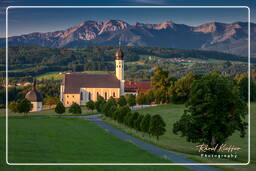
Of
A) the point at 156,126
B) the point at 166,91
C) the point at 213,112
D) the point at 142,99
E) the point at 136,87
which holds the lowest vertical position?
the point at 156,126

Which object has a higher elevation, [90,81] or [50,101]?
[90,81]

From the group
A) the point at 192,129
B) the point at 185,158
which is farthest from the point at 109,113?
the point at 185,158

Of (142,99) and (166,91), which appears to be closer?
(166,91)

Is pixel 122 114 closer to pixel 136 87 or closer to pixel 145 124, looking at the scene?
pixel 145 124

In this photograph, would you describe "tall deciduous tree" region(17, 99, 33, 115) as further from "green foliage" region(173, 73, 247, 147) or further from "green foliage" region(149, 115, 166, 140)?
"green foliage" region(173, 73, 247, 147)

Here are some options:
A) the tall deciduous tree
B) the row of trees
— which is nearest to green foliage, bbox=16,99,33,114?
the tall deciduous tree

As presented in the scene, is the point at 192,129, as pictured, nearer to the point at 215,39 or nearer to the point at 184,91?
the point at 215,39

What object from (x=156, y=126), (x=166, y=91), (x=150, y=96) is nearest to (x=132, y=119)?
(x=156, y=126)
